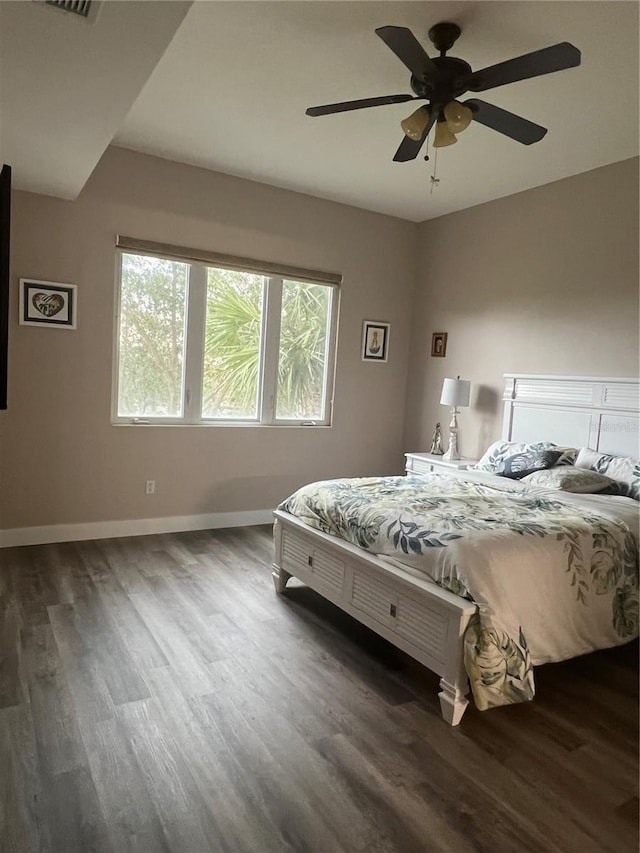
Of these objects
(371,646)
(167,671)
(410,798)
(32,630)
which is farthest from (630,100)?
(32,630)

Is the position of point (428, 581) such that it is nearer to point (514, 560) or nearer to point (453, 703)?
point (514, 560)

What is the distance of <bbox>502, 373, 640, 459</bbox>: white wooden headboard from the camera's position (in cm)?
356

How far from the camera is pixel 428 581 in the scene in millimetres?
2301

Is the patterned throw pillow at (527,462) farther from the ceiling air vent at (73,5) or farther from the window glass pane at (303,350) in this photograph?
the ceiling air vent at (73,5)

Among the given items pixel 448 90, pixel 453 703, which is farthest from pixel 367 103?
pixel 453 703

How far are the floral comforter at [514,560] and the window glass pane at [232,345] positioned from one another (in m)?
1.83

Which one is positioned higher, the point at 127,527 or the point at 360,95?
the point at 360,95

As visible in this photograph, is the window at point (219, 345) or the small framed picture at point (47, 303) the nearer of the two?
the small framed picture at point (47, 303)

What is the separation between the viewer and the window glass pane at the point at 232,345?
4477 millimetres

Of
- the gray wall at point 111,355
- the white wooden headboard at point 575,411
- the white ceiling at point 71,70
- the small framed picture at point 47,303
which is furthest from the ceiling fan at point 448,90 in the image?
the small framed picture at point 47,303

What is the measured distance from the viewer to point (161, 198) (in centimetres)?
412

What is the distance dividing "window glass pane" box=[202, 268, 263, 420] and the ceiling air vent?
267 cm

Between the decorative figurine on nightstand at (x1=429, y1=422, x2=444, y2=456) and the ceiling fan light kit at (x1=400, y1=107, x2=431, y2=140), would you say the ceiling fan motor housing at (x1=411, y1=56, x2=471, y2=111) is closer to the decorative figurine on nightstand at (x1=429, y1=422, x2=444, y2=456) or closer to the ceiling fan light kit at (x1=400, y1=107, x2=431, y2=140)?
the ceiling fan light kit at (x1=400, y1=107, x2=431, y2=140)

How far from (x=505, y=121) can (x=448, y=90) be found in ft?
0.96
